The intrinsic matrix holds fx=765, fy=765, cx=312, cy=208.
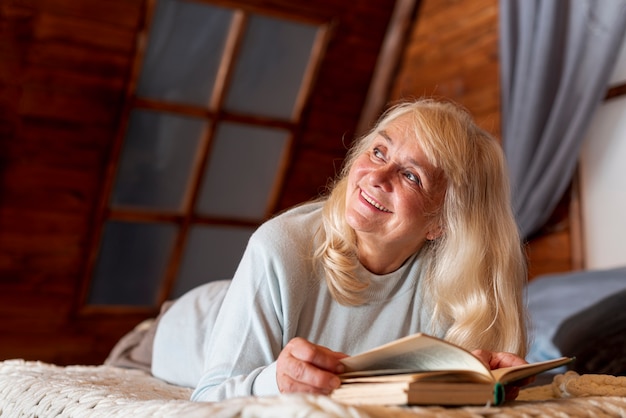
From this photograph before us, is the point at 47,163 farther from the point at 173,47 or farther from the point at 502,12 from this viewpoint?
the point at 502,12

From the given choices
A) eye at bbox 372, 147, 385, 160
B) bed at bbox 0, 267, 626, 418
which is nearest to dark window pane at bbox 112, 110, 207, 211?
bed at bbox 0, 267, 626, 418

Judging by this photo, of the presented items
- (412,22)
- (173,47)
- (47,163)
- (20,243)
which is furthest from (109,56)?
(412,22)

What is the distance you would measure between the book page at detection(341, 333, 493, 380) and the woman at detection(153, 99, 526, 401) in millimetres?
268

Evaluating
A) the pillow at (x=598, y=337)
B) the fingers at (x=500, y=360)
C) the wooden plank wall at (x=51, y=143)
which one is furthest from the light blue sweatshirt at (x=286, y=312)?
the wooden plank wall at (x=51, y=143)

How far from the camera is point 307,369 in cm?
95

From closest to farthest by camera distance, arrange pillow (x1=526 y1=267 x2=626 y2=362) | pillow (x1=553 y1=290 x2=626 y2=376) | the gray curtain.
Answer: pillow (x1=553 y1=290 x2=626 y2=376), pillow (x1=526 y1=267 x2=626 y2=362), the gray curtain

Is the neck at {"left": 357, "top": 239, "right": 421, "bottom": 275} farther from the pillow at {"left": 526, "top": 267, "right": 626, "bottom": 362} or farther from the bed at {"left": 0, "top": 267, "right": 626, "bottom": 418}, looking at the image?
the pillow at {"left": 526, "top": 267, "right": 626, "bottom": 362}

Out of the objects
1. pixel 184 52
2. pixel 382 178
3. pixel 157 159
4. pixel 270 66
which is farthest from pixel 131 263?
pixel 382 178

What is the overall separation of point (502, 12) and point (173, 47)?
51.7 inches

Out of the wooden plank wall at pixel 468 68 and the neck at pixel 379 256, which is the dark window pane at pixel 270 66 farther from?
the neck at pixel 379 256

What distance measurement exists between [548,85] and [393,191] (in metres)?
1.62

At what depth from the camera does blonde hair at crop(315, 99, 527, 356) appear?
131cm

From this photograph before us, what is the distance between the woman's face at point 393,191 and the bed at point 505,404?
345 mm

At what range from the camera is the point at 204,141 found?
3.33 meters
